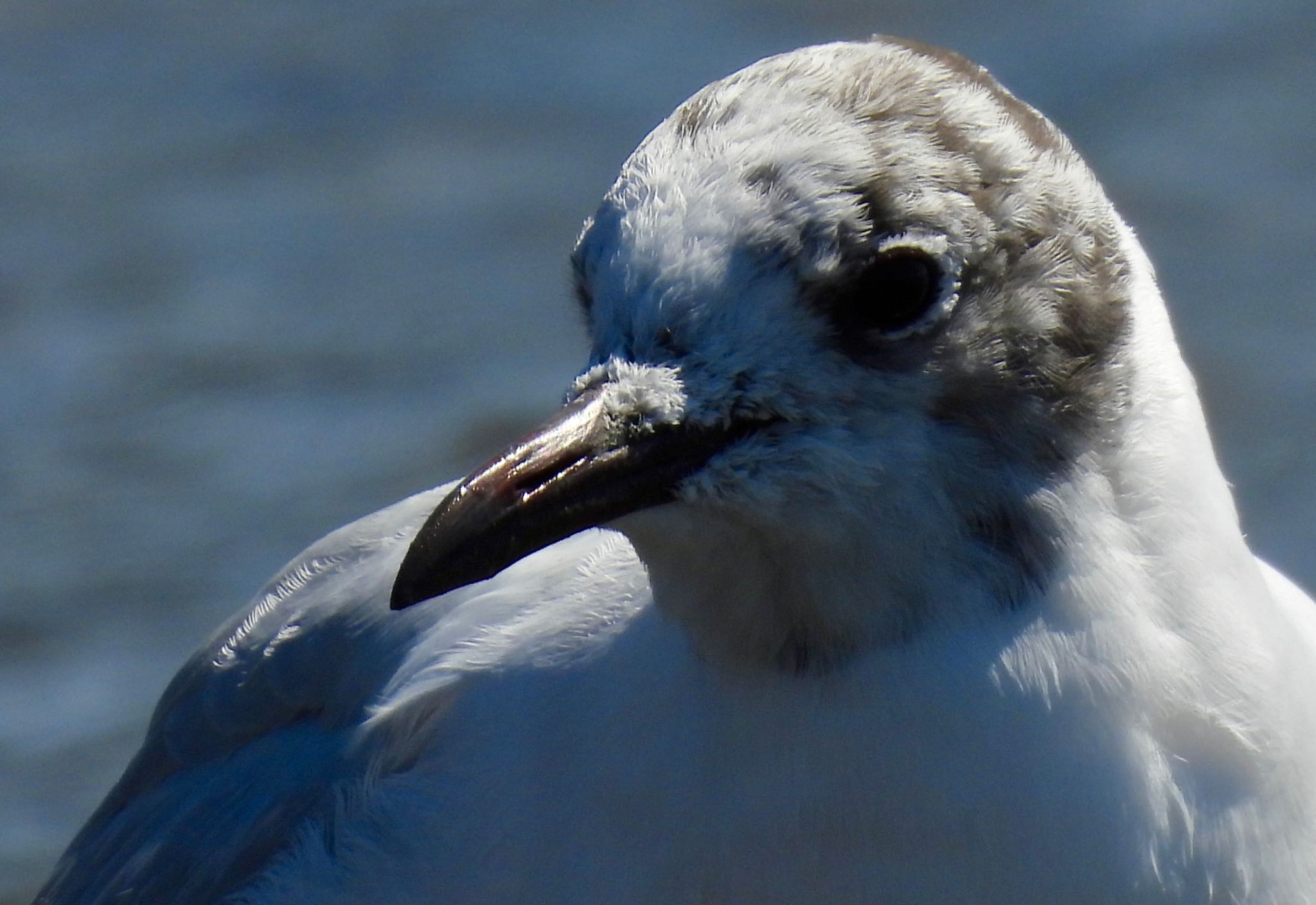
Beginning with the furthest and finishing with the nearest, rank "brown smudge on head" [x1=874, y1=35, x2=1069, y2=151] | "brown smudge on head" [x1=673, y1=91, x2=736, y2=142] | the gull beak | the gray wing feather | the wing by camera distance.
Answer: the gray wing feather
the wing
"brown smudge on head" [x1=874, y1=35, x2=1069, y2=151]
"brown smudge on head" [x1=673, y1=91, x2=736, y2=142]
the gull beak

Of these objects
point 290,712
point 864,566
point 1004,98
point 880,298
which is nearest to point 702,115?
point 880,298

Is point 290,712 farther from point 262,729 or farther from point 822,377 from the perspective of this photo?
point 822,377

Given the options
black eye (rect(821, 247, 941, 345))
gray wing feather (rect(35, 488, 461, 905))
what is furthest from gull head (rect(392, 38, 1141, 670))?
gray wing feather (rect(35, 488, 461, 905))

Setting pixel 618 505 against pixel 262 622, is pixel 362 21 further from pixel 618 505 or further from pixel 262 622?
pixel 618 505

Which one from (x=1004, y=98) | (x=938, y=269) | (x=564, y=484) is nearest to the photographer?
(x=564, y=484)

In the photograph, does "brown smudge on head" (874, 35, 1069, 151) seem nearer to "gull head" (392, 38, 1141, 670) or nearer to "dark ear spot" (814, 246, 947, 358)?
"gull head" (392, 38, 1141, 670)
